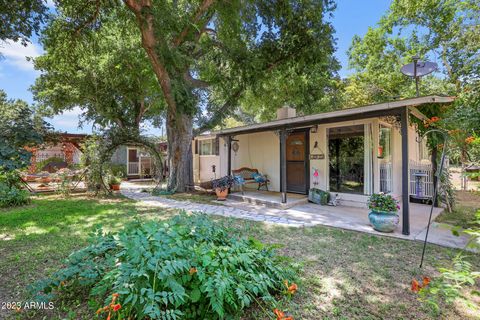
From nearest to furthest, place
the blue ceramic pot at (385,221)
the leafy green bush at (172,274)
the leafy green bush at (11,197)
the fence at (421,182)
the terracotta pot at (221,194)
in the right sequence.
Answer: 1. the leafy green bush at (172,274)
2. the blue ceramic pot at (385,221)
3. the leafy green bush at (11,197)
4. the fence at (421,182)
5. the terracotta pot at (221,194)

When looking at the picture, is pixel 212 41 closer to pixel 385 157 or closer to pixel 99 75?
pixel 99 75

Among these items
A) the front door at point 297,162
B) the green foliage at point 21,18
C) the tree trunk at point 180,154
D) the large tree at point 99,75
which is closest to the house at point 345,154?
the front door at point 297,162

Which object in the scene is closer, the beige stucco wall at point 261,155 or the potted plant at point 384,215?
the potted plant at point 384,215

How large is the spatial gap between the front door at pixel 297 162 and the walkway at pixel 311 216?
133 cm

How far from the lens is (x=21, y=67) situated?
505 inches

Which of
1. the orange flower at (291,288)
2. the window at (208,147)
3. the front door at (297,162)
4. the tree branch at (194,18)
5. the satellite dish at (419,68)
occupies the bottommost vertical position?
the orange flower at (291,288)

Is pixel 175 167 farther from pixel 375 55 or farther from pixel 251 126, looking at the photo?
pixel 375 55

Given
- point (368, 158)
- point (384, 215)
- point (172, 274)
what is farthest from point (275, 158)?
point (172, 274)

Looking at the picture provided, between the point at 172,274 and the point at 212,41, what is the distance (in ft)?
33.6

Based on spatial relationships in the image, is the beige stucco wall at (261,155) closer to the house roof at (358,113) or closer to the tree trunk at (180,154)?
the house roof at (358,113)

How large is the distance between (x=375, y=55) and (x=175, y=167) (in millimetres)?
14184

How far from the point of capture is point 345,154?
287 inches

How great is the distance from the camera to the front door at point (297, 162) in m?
8.10

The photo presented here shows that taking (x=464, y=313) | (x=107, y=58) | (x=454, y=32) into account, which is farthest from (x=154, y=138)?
(x=454, y=32)
